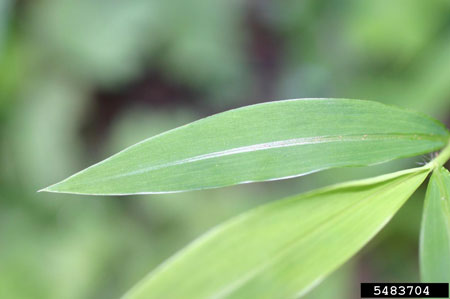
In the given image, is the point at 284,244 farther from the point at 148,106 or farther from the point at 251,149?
the point at 148,106

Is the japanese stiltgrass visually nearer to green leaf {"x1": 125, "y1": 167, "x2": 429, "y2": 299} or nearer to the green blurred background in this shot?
green leaf {"x1": 125, "y1": 167, "x2": 429, "y2": 299}

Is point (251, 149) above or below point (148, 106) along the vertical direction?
below

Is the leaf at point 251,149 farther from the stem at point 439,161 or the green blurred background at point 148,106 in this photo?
the green blurred background at point 148,106

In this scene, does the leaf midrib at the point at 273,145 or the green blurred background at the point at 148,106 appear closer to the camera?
the leaf midrib at the point at 273,145

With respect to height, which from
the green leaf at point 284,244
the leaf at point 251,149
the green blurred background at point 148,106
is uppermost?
the green blurred background at point 148,106

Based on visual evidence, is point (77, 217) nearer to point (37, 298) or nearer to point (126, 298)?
point (37, 298)

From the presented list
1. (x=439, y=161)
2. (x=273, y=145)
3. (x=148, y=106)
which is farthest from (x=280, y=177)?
(x=148, y=106)

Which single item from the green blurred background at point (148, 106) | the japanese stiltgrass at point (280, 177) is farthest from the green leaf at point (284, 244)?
the green blurred background at point (148, 106)
